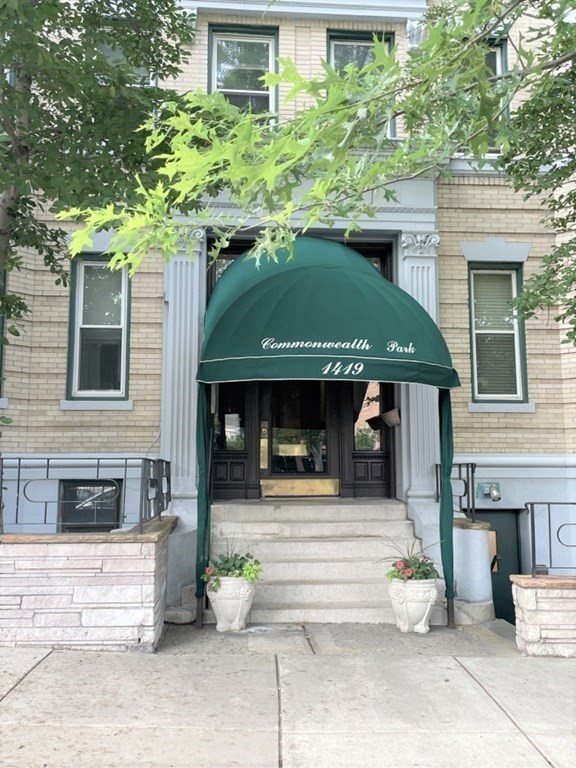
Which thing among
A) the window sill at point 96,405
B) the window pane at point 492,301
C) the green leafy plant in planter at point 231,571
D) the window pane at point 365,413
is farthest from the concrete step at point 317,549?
the window pane at point 492,301

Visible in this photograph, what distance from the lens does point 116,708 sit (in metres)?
4.31

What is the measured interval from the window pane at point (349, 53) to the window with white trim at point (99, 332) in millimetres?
4362

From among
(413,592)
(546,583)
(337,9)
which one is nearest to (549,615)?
(546,583)

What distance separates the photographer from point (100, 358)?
338 inches

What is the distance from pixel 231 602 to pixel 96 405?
11.0ft

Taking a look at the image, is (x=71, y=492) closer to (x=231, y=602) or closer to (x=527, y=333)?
(x=231, y=602)

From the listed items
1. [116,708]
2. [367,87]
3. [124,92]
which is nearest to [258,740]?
[116,708]

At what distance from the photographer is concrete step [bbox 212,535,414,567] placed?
730cm

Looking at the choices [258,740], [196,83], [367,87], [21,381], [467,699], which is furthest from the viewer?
[196,83]

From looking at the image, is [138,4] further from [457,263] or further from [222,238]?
[457,263]

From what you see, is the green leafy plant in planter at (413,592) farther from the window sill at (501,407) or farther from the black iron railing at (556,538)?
the window sill at (501,407)

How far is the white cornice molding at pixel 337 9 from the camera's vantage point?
8.91 m

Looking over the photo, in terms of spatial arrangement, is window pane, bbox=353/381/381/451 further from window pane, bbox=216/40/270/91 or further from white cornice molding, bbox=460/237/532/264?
window pane, bbox=216/40/270/91

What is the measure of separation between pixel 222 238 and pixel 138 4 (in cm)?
308
